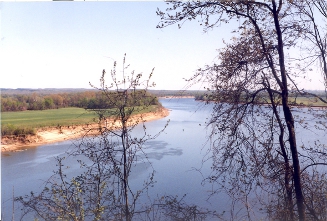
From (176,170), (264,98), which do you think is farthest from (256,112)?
(176,170)

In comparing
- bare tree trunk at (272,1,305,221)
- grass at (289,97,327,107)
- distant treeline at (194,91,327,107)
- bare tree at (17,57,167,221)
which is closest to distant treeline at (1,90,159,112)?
bare tree at (17,57,167,221)

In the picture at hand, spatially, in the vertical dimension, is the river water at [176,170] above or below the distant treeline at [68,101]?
below

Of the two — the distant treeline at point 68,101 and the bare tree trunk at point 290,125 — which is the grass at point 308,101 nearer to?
the bare tree trunk at point 290,125

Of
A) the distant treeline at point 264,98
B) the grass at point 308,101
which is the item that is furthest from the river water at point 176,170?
the grass at point 308,101

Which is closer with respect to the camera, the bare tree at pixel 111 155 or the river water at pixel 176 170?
the bare tree at pixel 111 155

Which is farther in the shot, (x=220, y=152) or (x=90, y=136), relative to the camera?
(x=90, y=136)

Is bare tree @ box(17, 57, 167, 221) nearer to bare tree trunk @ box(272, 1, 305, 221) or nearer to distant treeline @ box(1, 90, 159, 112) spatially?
distant treeline @ box(1, 90, 159, 112)

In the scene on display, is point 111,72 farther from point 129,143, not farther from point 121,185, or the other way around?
point 121,185

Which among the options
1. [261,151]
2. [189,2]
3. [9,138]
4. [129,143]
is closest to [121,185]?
[129,143]

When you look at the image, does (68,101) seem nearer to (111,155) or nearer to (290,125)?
(111,155)
